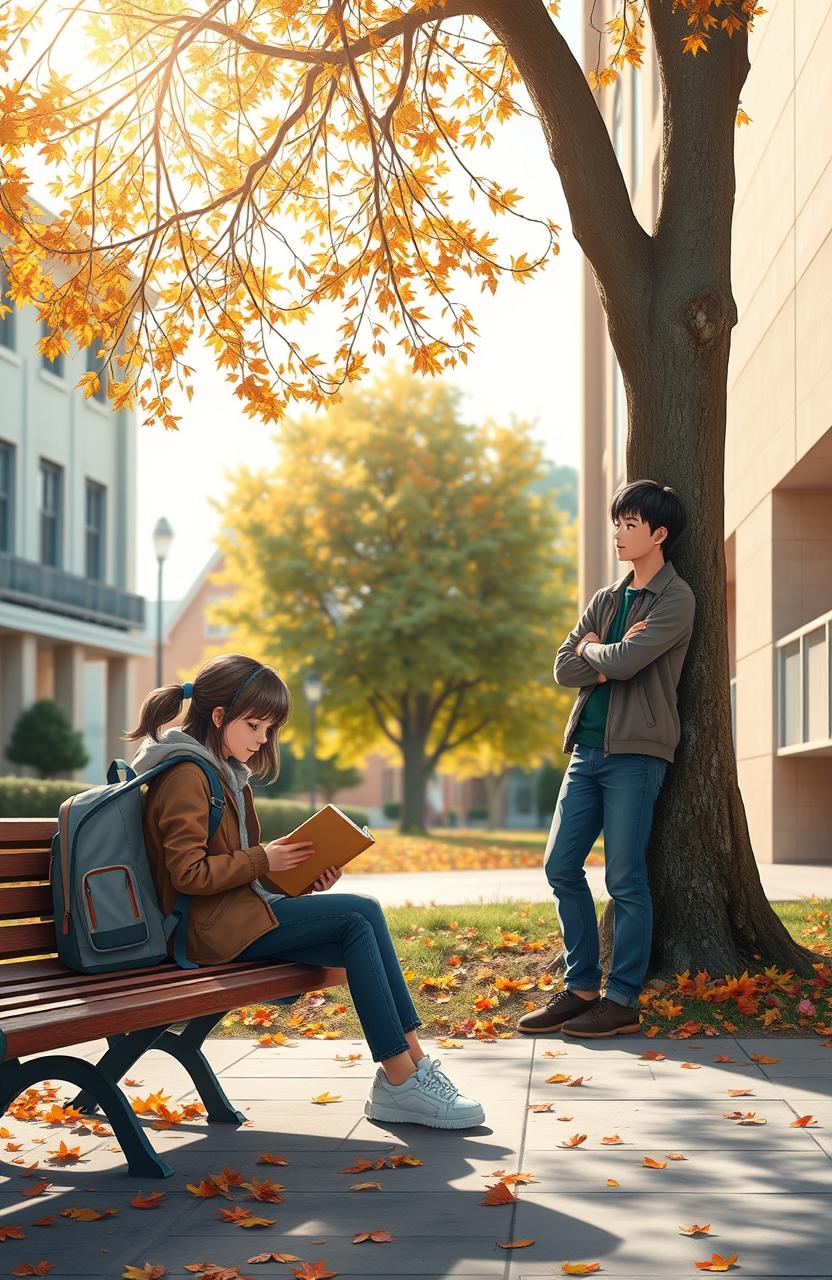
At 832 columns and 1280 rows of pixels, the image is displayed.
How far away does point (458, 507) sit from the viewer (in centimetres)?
3656

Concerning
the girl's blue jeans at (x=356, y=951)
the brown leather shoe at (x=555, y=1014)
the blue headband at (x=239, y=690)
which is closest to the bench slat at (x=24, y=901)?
the girl's blue jeans at (x=356, y=951)

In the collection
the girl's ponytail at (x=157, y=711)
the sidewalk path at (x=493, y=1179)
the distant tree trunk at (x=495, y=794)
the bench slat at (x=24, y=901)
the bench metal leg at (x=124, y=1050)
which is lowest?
the distant tree trunk at (x=495, y=794)

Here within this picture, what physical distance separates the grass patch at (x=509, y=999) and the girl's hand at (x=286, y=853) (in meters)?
2.04

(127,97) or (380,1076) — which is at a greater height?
(127,97)

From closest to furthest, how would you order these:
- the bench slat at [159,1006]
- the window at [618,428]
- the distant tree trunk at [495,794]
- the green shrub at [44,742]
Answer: the bench slat at [159,1006]
the window at [618,428]
the green shrub at [44,742]
the distant tree trunk at [495,794]

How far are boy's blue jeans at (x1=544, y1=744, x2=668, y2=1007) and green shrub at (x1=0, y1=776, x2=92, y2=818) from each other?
14200mm

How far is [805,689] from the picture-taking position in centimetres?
1594

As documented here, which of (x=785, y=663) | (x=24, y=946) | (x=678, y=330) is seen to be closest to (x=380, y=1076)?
(x=24, y=946)

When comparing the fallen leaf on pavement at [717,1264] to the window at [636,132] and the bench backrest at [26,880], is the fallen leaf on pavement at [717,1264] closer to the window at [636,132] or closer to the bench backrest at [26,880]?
the bench backrest at [26,880]

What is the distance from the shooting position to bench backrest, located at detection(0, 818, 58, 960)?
4.54 metres

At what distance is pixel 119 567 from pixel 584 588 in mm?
11839

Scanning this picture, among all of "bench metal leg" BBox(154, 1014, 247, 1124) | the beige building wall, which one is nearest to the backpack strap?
"bench metal leg" BBox(154, 1014, 247, 1124)

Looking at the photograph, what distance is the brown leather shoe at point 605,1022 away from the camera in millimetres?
6258

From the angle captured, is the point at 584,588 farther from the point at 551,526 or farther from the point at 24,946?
the point at 24,946
